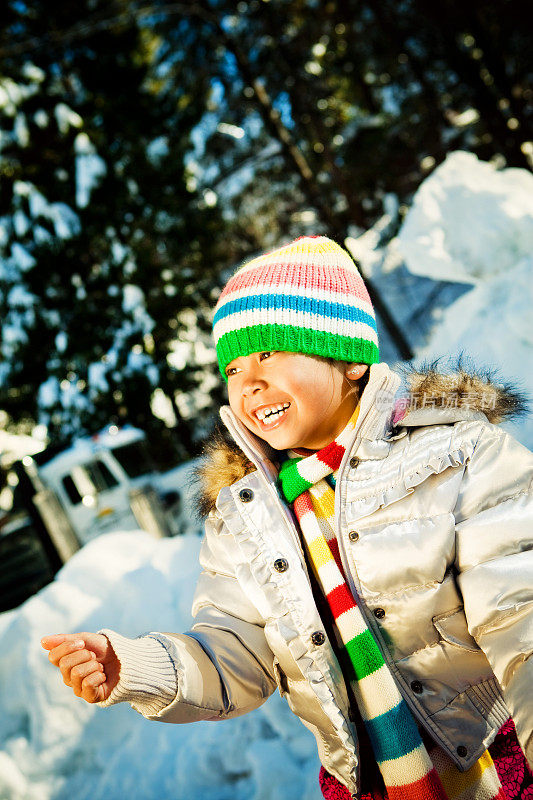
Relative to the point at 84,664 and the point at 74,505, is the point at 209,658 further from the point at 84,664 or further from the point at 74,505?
the point at 74,505

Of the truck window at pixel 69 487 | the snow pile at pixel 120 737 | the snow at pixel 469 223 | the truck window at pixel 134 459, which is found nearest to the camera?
the snow pile at pixel 120 737

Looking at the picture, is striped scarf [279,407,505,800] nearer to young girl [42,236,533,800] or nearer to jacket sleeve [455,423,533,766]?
young girl [42,236,533,800]

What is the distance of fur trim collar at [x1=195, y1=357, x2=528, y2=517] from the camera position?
1.80 m

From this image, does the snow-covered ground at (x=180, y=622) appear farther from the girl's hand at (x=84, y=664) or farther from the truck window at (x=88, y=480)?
the truck window at (x=88, y=480)

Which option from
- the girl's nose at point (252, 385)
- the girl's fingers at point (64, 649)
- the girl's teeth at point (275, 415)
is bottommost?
the girl's fingers at point (64, 649)

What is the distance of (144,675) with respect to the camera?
4.37ft

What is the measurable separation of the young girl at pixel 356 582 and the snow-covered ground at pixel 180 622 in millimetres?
850

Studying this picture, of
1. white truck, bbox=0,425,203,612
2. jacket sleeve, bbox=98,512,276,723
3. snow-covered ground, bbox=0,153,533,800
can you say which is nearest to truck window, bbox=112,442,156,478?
white truck, bbox=0,425,203,612

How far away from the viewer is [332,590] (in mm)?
1591

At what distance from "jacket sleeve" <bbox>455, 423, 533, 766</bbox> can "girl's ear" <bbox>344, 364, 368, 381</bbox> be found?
489 millimetres

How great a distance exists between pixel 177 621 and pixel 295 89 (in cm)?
982

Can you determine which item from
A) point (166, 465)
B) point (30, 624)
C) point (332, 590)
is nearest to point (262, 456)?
point (332, 590)

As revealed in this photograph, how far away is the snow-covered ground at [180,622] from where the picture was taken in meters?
3.04

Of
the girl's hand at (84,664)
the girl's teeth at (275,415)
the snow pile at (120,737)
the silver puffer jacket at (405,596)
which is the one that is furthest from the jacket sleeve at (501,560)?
the snow pile at (120,737)
